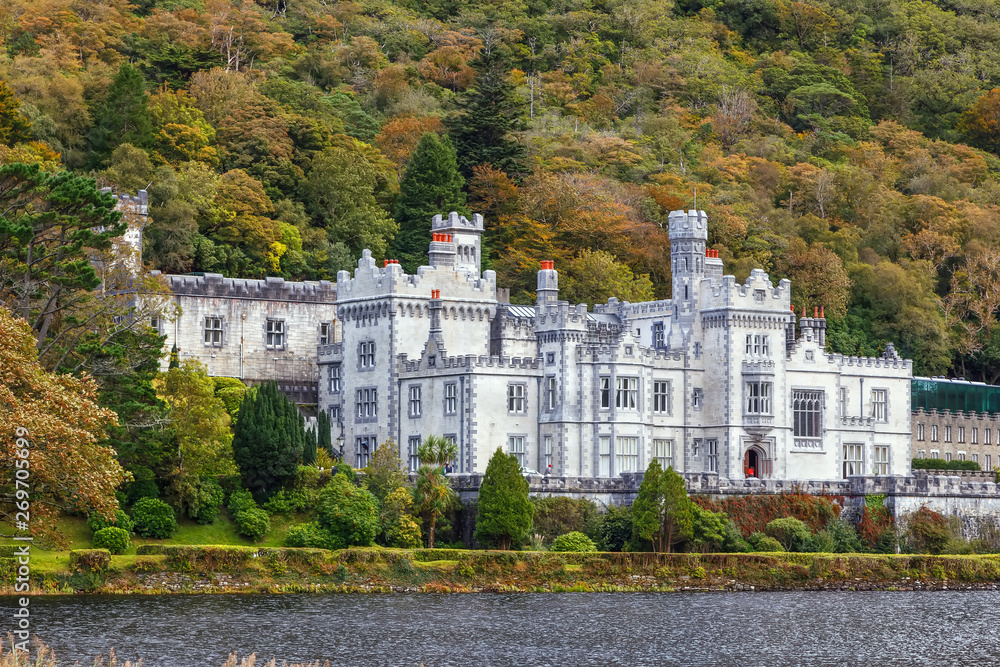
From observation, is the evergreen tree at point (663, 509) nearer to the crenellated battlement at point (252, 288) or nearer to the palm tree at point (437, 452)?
the palm tree at point (437, 452)

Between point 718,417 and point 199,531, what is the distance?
87.0 feet

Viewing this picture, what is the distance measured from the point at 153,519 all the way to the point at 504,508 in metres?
13.2

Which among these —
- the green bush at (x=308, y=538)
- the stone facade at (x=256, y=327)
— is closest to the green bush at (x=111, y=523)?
the green bush at (x=308, y=538)

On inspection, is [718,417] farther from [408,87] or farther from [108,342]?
[408,87]

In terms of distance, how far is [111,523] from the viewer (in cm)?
6831

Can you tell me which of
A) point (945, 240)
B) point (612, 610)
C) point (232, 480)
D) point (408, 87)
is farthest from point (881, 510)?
point (408, 87)

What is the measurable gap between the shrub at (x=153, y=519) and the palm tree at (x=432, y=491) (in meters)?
9.90

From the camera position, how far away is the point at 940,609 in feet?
224

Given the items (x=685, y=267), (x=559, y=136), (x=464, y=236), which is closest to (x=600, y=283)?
(x=685, y=267)

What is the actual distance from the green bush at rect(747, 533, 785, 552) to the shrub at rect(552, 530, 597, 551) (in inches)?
296

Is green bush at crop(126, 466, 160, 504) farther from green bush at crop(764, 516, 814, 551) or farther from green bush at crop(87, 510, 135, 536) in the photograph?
green bush at crop(764, 516, 814, 551)

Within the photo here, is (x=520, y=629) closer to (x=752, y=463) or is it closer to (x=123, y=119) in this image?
(x=752, y=463)

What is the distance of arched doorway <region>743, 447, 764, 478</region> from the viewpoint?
286 feet

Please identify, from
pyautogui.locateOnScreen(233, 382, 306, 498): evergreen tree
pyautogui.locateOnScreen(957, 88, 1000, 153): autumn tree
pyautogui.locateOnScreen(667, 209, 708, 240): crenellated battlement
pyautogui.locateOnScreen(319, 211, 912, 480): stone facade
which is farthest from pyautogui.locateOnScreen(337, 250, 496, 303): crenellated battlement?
pyautogui.locateOnScreen(957, 88, 1000, 153): autumn tree
